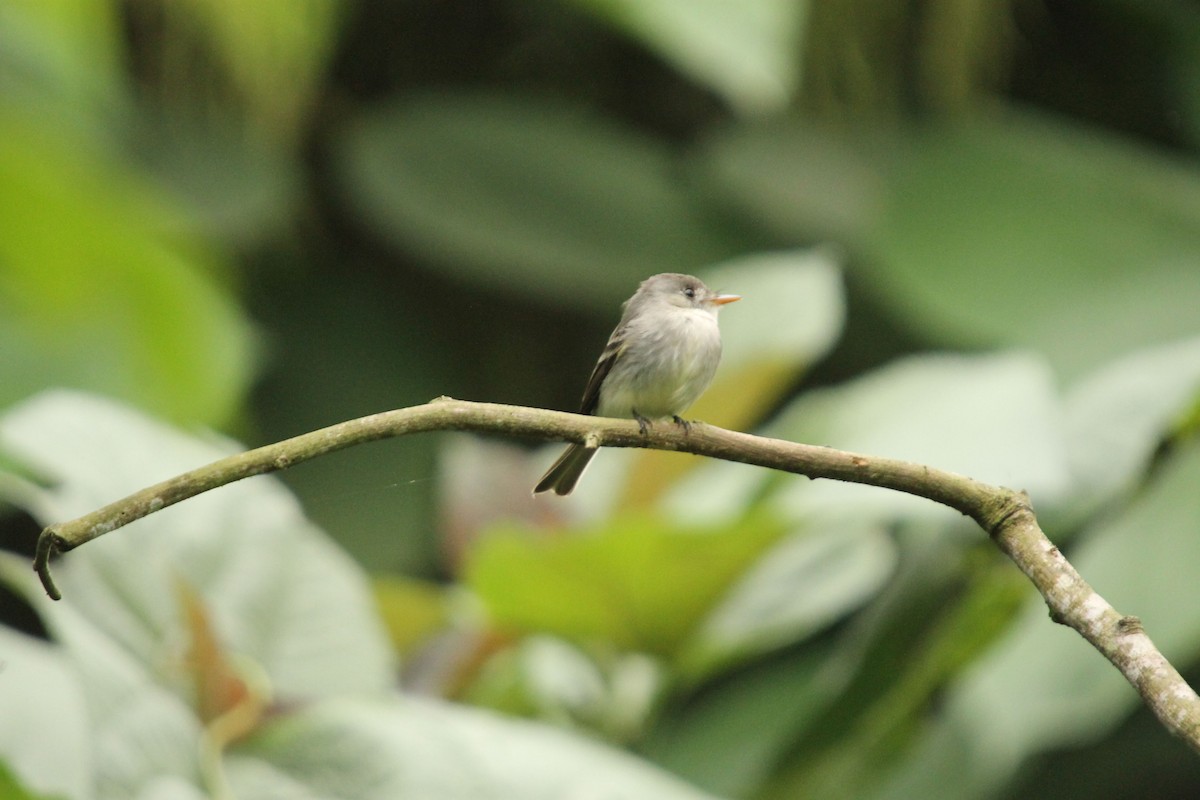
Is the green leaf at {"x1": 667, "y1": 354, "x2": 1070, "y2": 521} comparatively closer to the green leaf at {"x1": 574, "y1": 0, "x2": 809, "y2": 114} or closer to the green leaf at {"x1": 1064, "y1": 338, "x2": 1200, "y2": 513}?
the green leaf at {"x1": 1064, "y1": 338, "x2": 1200, "y2": 513}

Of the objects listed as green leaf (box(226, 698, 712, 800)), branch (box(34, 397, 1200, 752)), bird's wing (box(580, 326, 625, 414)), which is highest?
bird's wing (box(580, 326, 625, 414))

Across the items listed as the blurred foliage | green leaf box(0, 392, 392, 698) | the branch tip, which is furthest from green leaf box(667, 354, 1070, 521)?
the branch tip

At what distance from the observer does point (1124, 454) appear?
7.87 ft

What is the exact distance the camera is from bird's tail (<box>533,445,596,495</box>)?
224 centimetres

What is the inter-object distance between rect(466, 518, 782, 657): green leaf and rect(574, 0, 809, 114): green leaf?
0.94m

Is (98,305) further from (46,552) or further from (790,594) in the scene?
(46,552)

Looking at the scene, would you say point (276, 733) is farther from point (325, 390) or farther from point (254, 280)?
point (254, 280)

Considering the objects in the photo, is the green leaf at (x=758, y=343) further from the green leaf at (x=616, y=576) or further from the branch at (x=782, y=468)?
the branch at (x=782, y=468)

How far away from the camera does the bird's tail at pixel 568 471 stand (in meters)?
2.24

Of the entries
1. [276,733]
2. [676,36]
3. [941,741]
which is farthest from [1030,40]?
[276,733]

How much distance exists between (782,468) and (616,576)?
3.42 ft

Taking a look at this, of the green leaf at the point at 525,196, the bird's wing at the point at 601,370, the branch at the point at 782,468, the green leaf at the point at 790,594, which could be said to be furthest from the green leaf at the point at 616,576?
the green leaf at the point at 525,196

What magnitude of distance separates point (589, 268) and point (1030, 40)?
1577mm

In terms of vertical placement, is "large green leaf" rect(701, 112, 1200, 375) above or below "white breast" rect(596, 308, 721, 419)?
above
